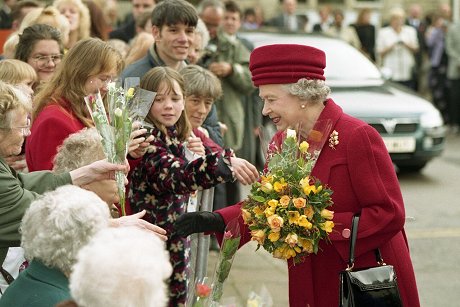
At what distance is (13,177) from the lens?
14.4 ft

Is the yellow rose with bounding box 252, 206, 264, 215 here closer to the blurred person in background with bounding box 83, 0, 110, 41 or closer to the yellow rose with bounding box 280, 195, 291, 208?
the yellow rose with bounding box 280, 195, 291, 208

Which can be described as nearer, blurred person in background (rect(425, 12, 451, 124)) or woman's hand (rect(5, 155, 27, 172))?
woman's hand (rect(5, 155, 27, 172))

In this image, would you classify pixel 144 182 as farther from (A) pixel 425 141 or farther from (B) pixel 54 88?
(A) pixel 425 141

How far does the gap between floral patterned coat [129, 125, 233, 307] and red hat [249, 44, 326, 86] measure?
2.08ft

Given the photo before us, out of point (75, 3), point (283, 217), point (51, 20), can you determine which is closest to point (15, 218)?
point (283, 217)

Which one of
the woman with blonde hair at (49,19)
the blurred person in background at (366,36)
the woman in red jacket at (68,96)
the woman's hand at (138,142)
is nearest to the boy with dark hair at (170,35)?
the woman with blonde hair at (49,19)

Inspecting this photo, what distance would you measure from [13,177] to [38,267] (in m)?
0.95

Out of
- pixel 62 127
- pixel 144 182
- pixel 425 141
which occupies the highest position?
pixel 62 127

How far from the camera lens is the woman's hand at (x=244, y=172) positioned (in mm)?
4930

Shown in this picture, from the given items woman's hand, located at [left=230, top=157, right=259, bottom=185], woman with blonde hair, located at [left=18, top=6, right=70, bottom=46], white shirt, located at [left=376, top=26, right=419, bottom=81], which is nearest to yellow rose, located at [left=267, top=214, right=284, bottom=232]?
woman's hand, located at [left=230, top=157, right=259, bottom=185]

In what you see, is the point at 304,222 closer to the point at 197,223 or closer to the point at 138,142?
the point at 197,223

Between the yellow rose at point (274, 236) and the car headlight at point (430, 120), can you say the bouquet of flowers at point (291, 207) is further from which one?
the car headlight at point (430, 120)

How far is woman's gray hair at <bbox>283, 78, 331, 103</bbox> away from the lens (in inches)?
182

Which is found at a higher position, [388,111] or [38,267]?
[38,267]
